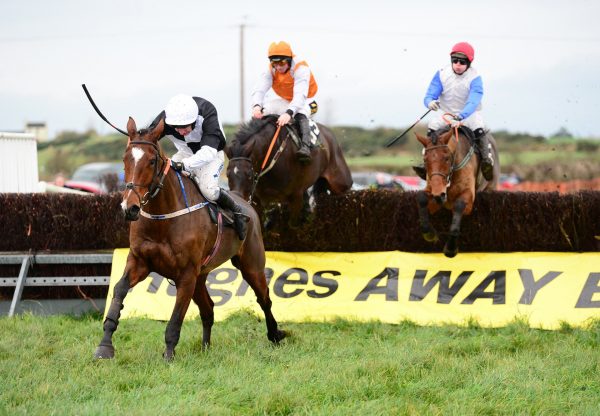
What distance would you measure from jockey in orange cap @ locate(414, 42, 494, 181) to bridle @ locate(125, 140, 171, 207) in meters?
4.21

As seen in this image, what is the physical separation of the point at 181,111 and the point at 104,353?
6.81 ft

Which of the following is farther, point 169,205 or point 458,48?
point 458,48

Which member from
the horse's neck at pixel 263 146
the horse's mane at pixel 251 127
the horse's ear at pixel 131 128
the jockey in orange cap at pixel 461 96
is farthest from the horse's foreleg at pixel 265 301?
the jockey in orange cap at pixel 461 96

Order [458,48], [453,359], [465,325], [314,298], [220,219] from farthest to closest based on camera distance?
[458,48], [314,298], [465,325], [220,219], [453,359]

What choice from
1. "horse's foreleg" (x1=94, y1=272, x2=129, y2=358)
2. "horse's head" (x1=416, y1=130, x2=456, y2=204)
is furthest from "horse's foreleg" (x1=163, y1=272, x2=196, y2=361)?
"horse's head" (x1=416, y1=130, x2=456, y2=204)

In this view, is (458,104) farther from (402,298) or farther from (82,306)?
(82,306)

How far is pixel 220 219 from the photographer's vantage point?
7727 mm

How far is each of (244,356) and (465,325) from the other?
8.86ft

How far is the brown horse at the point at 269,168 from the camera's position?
980 cm

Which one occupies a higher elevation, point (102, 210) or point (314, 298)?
point (102, 210)

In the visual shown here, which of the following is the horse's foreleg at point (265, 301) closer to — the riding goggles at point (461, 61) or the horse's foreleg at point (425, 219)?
the horse's foreleg at point (425, 219)

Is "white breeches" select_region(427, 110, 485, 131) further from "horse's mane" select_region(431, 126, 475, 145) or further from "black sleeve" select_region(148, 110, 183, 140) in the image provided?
"black sleeve" select_region(148, 110, 183, 140)

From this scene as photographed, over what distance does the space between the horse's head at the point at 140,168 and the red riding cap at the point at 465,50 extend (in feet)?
15.1

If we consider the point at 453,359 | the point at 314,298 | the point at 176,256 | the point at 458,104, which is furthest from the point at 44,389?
the point at 458,104
